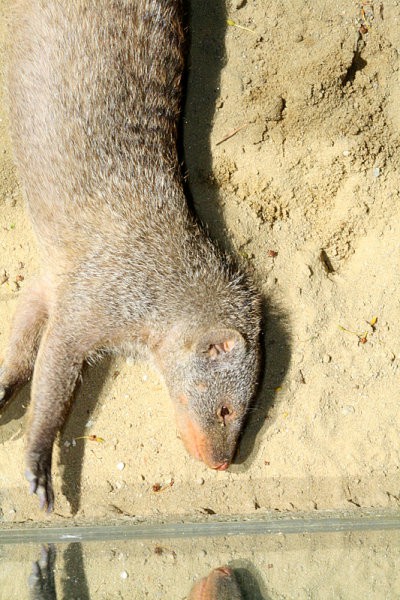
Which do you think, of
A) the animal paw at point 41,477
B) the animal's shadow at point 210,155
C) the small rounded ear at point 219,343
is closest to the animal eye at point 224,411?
the small rounded ear at point 219,343

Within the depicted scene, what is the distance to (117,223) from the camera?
430cm

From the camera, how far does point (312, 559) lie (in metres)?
4.46

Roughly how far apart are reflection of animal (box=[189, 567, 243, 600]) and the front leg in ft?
3.53

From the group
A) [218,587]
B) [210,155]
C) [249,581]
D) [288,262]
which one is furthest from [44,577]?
[210,155]

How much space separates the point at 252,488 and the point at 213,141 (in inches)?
94.5

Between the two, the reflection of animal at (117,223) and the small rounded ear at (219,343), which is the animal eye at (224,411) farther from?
the small rounded ear at (219,343)

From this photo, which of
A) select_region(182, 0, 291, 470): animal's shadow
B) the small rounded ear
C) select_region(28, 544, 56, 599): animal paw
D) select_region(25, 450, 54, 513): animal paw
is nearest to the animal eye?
the small rounded ear

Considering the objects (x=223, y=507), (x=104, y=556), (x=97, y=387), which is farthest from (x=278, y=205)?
(x=104, y=556)

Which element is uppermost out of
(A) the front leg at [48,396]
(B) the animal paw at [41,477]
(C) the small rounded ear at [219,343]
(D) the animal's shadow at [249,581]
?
(C) the small rounded ear at [219,343]

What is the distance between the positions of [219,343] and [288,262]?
1.14 m

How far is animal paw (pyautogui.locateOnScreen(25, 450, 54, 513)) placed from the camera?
4430 mm

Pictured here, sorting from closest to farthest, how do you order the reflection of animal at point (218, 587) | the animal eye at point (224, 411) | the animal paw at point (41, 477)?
the reflection of animal at point (218, 587)
the animal eye at point (224, 411)
the animal paw at point (41, 477)

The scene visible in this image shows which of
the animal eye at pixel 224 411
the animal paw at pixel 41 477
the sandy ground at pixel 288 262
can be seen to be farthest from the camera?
the sandy ground at pixel 288 262

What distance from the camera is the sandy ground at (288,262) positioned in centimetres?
482
